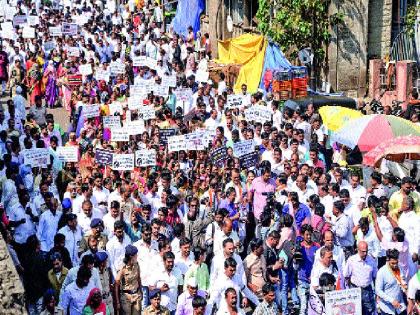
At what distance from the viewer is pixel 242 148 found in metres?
13.7

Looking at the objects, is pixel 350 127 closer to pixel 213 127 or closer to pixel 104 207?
pixel 213 127

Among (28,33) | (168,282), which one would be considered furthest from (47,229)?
(28,33)

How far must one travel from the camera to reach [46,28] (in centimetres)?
2816

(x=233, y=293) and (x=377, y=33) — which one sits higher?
(x=377, y=33)

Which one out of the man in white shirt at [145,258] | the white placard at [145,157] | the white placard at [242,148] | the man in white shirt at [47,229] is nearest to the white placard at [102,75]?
the white placard at [145,157]

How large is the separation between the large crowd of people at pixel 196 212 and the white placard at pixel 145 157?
17 mm

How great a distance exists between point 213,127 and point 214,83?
611cm

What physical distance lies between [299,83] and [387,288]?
10.1 meters

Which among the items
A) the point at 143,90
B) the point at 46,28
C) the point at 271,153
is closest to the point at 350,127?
the point at 271,153

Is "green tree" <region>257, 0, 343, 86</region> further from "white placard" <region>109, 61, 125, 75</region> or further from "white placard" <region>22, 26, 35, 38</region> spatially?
"white placard" <region>22, 26, 35, 38</region>

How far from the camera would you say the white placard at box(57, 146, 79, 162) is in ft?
46.7

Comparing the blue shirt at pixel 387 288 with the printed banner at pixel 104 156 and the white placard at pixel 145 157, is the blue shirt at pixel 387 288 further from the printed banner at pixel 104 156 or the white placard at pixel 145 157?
the printed banner at pixel 104 156

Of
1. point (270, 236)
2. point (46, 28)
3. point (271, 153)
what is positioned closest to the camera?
point (270, 236)

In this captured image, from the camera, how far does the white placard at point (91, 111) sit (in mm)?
17219
